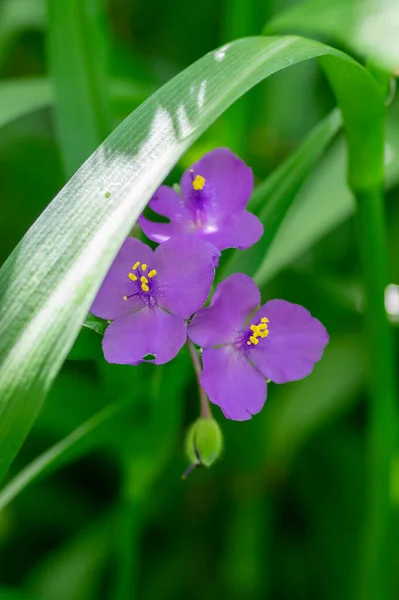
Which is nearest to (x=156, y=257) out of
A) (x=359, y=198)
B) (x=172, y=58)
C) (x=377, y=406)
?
(x=359, y=198)

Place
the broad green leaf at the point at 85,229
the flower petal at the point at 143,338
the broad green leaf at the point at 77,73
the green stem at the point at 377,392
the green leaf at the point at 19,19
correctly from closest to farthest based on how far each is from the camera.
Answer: the broad green leaf at the point at 85,229, the flower petal at the point at 143,338, the green stem at the point at 377,392, the broad green leaf at the point at 77,73, the green leaf at the point at 19,19

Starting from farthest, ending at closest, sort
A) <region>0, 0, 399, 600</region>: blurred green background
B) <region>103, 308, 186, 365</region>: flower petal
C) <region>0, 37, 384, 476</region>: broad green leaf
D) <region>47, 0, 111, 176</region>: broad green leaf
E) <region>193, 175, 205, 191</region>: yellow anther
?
1. <region>0, 0, 399, 600</region>: blurred green background
2. <region>47, 0, 111, 176</region>: broad green leaf
3. <region>193, 175, 205, 191</region>: yellow anther
4. <region>103, 308, 186, 365</region>: flower petal
5. <region>0, 37, 384, 476</region>: broad green leaf

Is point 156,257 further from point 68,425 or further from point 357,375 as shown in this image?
point 357,375

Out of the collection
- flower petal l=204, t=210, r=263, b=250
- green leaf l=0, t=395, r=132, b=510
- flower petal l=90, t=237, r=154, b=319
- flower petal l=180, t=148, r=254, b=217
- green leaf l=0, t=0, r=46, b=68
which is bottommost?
green leaf l=0, t=395, r=132, b=510

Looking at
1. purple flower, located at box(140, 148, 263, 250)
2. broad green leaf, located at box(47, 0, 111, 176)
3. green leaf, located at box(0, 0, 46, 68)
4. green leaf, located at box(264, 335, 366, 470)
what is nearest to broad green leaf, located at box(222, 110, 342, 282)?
purple flower, located at box(140, 148, 263, 250)

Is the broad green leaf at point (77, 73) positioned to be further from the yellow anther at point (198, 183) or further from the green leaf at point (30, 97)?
the yellow anther at point (198, 183)

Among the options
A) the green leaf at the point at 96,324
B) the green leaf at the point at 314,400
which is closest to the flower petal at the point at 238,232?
the green leaf at the point at 96,324

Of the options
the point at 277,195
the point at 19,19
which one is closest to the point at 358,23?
the point at 277,195

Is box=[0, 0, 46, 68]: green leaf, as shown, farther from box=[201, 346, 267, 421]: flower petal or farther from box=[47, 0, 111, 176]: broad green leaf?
box=[201, 346, 267, 421]: flower petal
